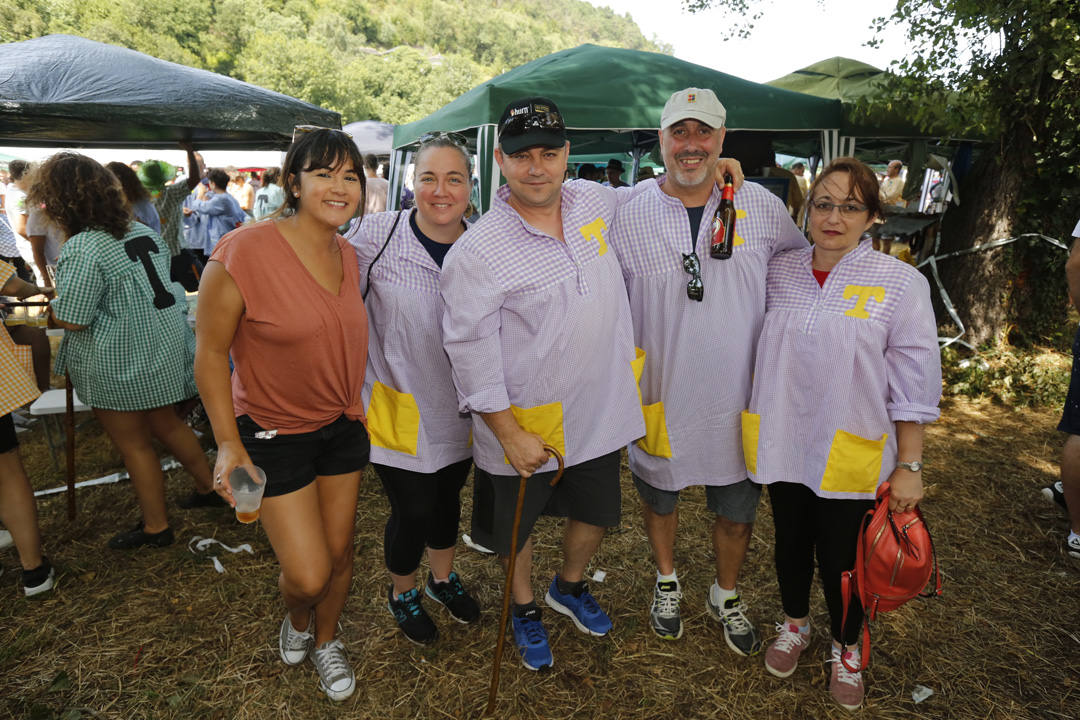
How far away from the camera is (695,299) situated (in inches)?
83.2

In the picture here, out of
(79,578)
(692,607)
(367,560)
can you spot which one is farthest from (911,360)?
(79,578)

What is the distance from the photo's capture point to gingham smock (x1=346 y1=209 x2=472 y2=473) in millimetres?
2045

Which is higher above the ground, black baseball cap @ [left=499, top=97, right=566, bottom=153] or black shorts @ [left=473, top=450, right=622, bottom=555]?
black baseball cap @ [left=499, top=97, right=566, bottom=153]

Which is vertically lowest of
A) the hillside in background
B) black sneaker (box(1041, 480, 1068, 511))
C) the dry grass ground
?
the dry grass ground

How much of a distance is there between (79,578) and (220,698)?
1328 millimetres

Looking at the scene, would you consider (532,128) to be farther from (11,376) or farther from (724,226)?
(11,376)

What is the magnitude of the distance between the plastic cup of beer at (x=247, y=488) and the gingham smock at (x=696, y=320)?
4.44 feet

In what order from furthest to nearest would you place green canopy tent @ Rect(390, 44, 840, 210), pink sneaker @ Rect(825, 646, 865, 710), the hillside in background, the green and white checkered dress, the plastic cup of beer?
the hillside in background → green canopy tent @ Rect(390, 44, 840, 210) → the green and white checkered dress → pink sneaker @ Rect(825, 646, 865, 710) → the plastic cup of beer

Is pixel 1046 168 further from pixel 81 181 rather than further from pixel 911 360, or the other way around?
pixel 81 181

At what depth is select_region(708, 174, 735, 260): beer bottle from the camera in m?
2.06

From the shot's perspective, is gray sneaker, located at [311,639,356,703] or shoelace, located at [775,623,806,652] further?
shoelace, located at [775,623,806,652]

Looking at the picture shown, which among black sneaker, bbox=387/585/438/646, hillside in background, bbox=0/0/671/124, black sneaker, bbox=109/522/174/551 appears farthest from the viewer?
hillside in background, bbox=0/0/671/124

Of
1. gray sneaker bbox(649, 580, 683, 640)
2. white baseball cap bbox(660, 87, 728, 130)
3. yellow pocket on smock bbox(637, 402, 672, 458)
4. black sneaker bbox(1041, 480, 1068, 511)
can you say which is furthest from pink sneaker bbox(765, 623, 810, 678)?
black sneaker bbox(1041, 480, 1068, 511)

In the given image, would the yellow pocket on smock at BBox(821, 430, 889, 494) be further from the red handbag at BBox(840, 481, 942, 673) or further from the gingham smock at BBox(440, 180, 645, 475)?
the gingham smock at BBox(440, 180, 645, 475)
